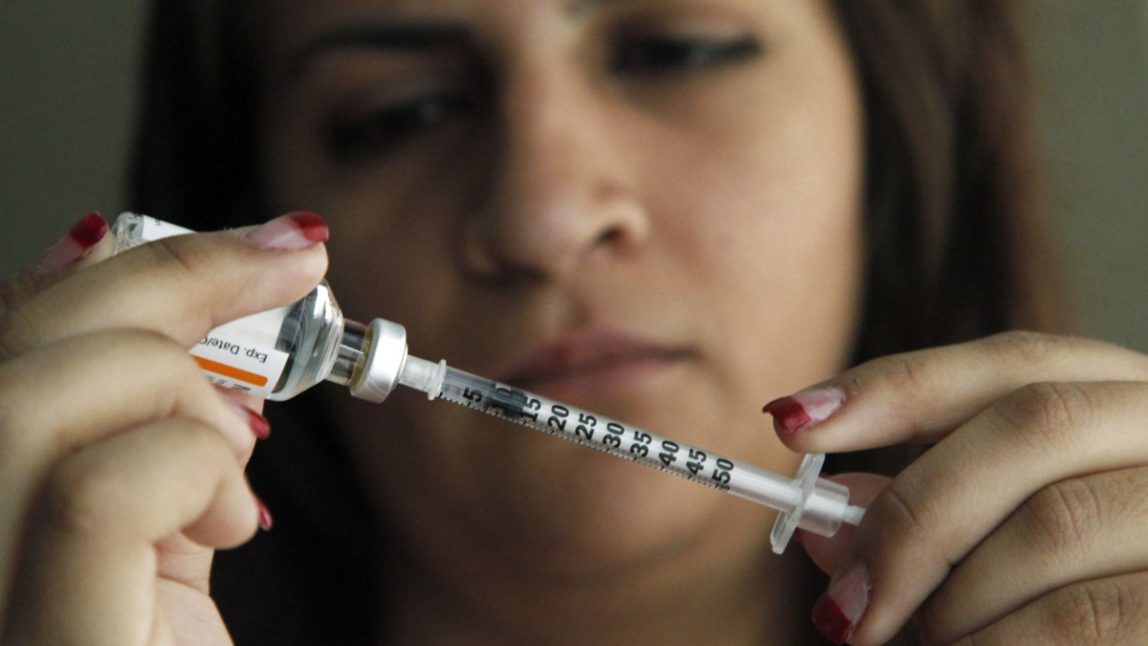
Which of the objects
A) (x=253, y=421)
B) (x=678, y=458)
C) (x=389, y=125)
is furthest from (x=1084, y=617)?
(x=389, y=125)

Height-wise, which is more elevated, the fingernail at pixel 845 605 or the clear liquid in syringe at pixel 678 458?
the clear liquid in syringe at pixel 678 458

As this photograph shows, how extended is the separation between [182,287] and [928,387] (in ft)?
1.66

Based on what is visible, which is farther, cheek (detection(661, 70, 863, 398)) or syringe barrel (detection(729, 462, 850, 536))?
cheek (detection(661, 70, 863, 398))

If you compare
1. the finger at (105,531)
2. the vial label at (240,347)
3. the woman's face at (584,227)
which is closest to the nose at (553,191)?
the woman's face at (584,227)

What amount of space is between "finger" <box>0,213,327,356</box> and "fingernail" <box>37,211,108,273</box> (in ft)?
0.13

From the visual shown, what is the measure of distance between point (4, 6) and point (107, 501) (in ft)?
3.67

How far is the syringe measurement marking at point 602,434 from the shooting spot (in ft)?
2.52

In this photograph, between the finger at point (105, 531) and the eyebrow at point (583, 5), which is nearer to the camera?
the finger at point (105, 531)

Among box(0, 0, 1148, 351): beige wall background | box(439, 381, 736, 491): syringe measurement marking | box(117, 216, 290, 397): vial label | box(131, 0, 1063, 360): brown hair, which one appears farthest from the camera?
box(0, 0, 1148, 351): beige wall background

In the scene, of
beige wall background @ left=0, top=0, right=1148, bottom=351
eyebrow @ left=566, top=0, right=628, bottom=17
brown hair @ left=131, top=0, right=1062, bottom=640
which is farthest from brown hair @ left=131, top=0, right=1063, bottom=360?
eyebrow @ left=566, top=0, right=628, bottom=17

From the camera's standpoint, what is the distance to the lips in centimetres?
98

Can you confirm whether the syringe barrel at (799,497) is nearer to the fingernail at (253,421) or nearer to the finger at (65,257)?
the fingernail at (253,421)

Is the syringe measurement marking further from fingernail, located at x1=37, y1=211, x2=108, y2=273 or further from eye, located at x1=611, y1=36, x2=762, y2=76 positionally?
eye, located at x1=611, y1=36, x2=762, y2=76

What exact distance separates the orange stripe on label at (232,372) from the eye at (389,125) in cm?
47
